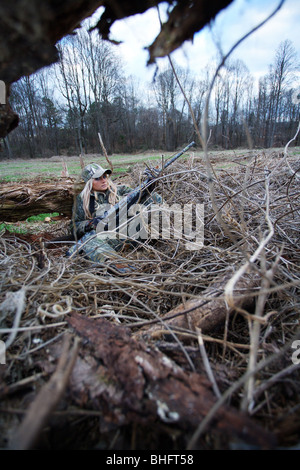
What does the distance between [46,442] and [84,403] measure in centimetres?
14

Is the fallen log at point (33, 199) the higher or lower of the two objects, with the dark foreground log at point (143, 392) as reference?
higher

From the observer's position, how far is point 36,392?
766 mm

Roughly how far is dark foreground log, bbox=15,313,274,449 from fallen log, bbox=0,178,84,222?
259 centimetres

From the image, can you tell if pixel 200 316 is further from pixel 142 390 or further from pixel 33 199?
pixel 33 199

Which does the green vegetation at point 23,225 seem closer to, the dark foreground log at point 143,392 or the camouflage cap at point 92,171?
the camouflage cap at point 92,171

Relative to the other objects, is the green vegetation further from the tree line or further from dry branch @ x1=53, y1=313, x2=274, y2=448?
the tree line

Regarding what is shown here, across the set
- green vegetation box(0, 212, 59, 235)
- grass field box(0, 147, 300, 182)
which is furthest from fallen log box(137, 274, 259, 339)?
green vegetation box(0, 212, 59, 235)

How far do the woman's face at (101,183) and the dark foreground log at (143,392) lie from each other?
2.81 meters

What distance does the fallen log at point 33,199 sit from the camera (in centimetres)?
319

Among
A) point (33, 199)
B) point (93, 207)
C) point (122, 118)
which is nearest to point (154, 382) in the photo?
point (93, 207)

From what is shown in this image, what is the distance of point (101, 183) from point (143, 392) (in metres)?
3.06

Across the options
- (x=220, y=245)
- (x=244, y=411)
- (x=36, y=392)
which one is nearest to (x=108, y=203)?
(x=220, y=245)

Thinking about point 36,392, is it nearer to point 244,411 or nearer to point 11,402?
point 11,402

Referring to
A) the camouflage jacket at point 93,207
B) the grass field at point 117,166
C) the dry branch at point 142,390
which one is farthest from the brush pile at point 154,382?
the grass field at point 117,166
